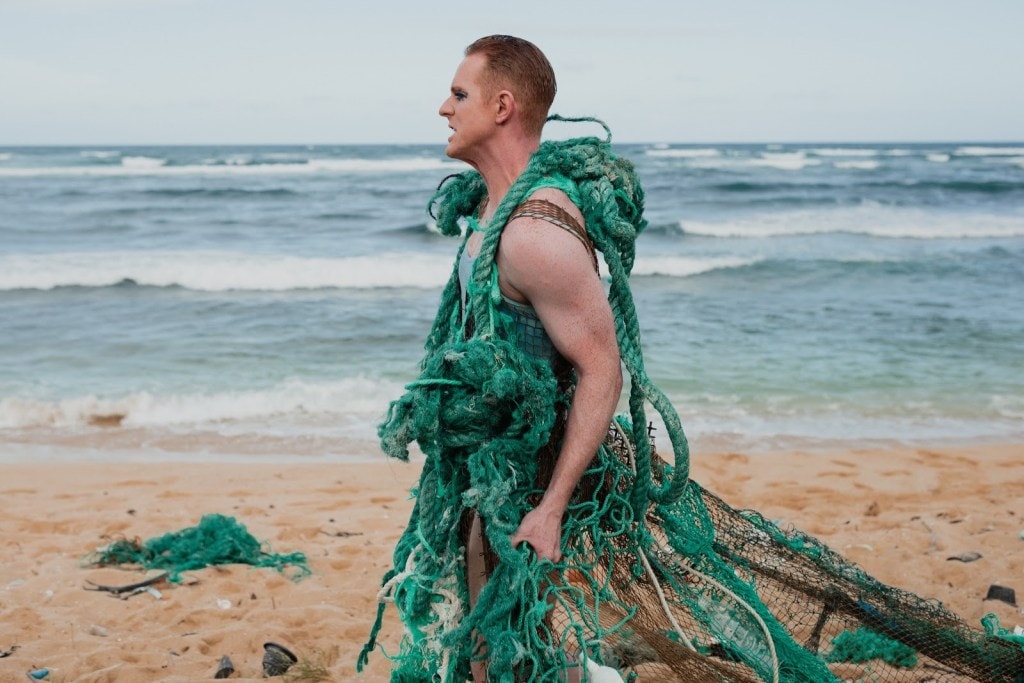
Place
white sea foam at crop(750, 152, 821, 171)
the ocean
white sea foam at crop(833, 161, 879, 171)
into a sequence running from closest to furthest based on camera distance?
the ocean, white sea foam at crop(833, 161, 879, 171), white sea foam at crop(750, 152, 821, 171)

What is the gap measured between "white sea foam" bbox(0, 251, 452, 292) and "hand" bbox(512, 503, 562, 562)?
1306cm

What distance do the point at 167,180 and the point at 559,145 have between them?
106ft

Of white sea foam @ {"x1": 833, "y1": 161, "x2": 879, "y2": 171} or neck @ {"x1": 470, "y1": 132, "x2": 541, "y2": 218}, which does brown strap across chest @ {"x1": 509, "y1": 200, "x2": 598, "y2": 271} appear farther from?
white sea foam @ {"x1": 833, "y1": 161, "x2": 879, "y2": 171}

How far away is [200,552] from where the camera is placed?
5051 mm

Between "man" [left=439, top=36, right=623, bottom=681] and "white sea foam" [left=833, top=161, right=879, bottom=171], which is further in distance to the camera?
"white sea foam" [left=833, top=161, right=879, bottom=171]

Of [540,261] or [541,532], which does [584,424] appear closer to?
[541,532]

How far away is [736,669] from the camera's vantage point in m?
2.67

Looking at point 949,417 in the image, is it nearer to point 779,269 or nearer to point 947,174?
point 779,269

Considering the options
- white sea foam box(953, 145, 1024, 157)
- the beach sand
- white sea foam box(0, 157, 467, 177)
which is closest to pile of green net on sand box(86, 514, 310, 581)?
the beach sand

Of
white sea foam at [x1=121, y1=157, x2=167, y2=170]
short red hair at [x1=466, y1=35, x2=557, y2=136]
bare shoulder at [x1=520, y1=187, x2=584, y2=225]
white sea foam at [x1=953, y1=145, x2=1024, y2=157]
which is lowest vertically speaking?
white sea foam at [x1=121, y1=157, x2=167, y2=170]

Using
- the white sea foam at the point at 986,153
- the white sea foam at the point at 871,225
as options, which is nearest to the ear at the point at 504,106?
the white sea foam at the point at 871,225

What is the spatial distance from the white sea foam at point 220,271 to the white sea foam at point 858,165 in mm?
29129

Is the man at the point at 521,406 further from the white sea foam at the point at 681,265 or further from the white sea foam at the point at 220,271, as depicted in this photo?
the white sea foam at the point at 681,265

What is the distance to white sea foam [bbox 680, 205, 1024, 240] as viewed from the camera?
846 inches
